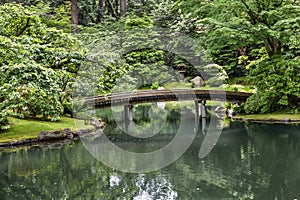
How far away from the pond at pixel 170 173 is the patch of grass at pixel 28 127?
0.95 m

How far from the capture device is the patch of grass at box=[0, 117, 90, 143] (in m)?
12.8

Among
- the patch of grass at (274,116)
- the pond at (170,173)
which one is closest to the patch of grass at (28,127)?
the pond at (170,173)

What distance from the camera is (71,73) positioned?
14828 millimetres

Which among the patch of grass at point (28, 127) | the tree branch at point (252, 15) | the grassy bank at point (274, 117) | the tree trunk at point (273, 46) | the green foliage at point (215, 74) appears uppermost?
the tree branch at point (252, 15)

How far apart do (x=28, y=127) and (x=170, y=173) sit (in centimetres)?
699

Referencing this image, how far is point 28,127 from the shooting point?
13531 millimetres

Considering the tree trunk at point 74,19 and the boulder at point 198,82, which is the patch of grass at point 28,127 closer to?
the tree trunk at point 74,19

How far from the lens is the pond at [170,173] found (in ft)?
24.0

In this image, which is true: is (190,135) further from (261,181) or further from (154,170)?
(261,181)

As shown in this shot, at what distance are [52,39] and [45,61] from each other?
2060 millimetres

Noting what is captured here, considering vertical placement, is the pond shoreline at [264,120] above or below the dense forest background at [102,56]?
below

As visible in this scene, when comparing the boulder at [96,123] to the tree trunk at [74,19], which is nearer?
the boulder at [96,123]

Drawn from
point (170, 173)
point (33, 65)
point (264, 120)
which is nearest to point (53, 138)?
point (33, 65)

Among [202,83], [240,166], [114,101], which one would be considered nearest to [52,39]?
[114,101]
